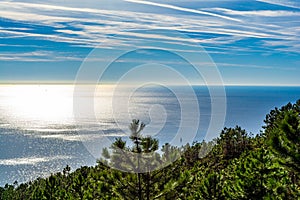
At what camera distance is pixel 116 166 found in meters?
12.6

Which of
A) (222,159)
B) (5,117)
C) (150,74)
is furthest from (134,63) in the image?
(5,117)

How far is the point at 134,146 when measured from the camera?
12125 millimetres

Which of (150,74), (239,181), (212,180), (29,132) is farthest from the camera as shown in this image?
(29,132)

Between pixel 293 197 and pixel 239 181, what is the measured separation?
3.05 metres

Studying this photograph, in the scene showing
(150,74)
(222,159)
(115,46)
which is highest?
(222,159)

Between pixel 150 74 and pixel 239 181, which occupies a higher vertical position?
pixel 150 74

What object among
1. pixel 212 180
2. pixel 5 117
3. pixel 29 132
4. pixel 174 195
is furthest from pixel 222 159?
pixel 5 117

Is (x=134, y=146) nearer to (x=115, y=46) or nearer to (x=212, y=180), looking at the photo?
(x=115, y=46)

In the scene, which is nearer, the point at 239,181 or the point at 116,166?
the point at 116,166

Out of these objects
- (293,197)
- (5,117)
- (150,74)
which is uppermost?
(5,117)

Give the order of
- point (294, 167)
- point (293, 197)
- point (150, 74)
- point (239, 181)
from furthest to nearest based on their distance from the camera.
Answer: point (239, 181) < point (150, 74) < point (293, 197) < point (294, 167)

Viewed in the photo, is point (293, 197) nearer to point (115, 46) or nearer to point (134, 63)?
point (134, 63)

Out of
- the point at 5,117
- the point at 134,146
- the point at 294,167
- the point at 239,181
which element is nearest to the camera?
the point at 294,167

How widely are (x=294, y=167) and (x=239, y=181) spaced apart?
398 cm
